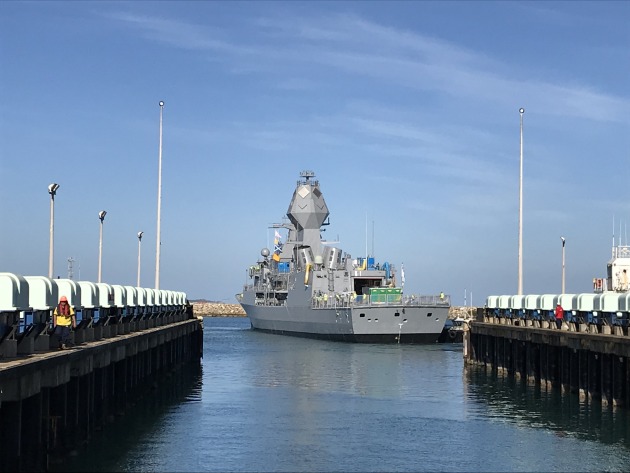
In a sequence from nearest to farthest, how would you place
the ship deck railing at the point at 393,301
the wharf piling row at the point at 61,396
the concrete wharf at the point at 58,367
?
the wharf piling row at the point at 61,396, the concrete wharf at the point at 58,367, the ship deck railing at the point at 393,301

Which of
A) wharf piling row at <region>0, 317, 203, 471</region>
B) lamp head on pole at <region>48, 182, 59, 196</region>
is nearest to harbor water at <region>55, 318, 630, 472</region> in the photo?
wharf piling row at <region>0, 317, 203, 471</region>

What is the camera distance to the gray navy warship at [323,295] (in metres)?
101

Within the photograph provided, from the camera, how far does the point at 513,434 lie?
127 ft

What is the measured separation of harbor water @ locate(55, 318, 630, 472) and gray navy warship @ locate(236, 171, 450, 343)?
34.1 m

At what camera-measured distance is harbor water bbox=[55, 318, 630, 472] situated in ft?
106

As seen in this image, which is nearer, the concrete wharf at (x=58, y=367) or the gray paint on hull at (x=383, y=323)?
the concrete wharf at (x=58, y=367)

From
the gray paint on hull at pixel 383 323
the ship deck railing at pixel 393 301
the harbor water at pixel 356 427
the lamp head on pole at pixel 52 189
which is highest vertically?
the lamp head on pole at pixel 52 189

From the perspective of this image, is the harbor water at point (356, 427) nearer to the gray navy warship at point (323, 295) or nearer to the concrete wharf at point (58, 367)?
the concrete wharf at point (58, 367)

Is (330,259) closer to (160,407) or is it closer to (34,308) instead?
(160,407)

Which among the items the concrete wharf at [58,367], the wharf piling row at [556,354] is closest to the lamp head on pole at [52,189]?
the concrete wharf at [58,367]

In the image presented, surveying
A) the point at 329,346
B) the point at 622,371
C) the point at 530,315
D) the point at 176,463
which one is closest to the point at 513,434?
the point at 622,371

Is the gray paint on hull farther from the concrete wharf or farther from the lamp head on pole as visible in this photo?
the lamp head on pole

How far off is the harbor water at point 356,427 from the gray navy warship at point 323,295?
34.1 m

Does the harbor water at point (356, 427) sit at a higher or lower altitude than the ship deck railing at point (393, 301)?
lower
